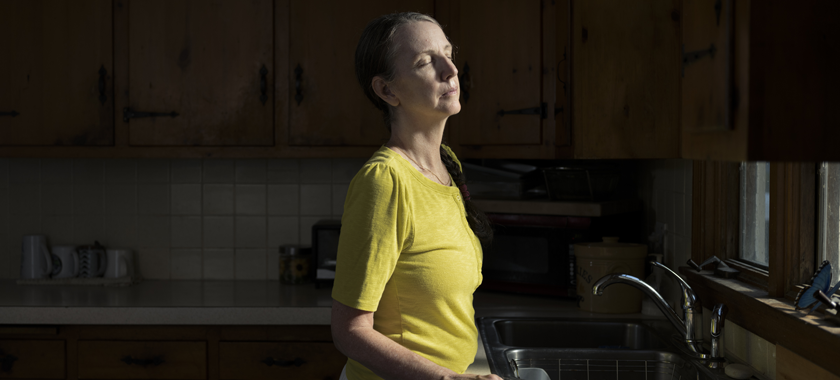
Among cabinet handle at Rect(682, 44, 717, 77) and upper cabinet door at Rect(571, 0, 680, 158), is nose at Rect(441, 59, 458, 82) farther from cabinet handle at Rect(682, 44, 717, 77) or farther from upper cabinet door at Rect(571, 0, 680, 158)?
upper cabinet door at Rect(571, 0, 680, 158)

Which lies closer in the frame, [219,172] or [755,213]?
[755,213]

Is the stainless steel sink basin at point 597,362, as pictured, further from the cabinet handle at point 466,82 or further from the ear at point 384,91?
the cabinet handle at point 466,82

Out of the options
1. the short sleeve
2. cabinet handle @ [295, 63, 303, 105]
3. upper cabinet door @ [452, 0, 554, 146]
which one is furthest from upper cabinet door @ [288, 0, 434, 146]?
the short sleeve

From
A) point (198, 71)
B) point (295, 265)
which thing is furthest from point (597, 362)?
point (198, 71)

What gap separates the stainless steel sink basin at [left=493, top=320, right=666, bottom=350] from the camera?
171 cm

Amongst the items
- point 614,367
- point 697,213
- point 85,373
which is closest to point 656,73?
point 697,213

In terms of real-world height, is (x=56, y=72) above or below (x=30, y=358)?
above

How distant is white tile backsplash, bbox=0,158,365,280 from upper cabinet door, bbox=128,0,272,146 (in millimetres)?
371

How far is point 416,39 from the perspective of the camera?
91cm

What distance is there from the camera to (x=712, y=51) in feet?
1.69

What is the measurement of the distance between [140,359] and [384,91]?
1365mm

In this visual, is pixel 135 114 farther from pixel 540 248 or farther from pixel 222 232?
pixel 540 248

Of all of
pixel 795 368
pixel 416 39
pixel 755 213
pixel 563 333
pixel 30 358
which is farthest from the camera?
pixel 30 358

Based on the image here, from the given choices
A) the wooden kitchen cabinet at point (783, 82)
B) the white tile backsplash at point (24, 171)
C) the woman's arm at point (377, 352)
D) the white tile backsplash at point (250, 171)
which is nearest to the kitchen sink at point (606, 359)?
the woman's arm at point (377, 352)
